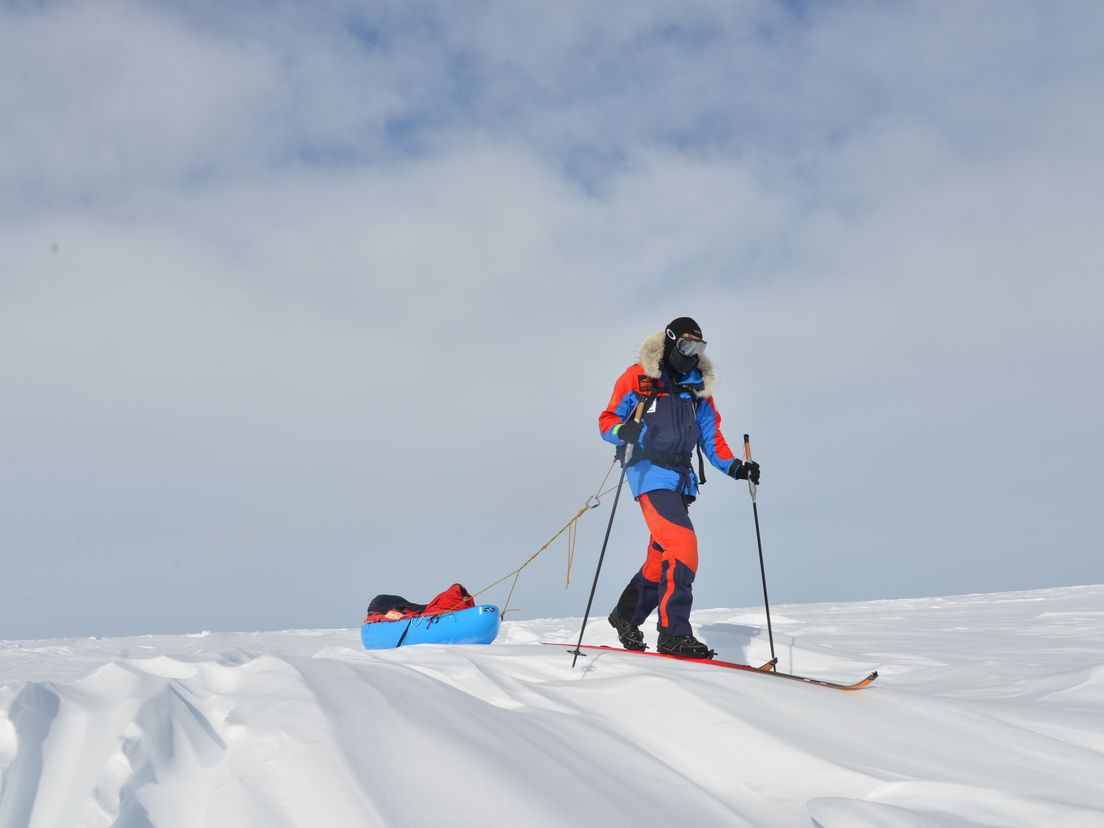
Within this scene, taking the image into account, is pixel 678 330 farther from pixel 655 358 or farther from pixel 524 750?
pixel 524 750

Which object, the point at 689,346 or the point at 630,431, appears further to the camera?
the point at 689,346

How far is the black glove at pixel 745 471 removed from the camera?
5137 millimetres

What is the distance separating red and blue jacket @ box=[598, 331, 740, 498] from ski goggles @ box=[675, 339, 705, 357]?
0.13 meters

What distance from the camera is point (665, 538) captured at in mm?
4781

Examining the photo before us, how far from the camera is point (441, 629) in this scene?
6852mm

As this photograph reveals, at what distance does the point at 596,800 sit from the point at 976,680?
308 centimetres

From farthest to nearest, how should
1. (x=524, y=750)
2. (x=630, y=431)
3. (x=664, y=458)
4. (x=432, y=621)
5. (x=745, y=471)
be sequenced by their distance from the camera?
1. (x=432, y=621)
2. (x=745, y=471)
3. (x=664, y=458)
4. (x=630, y=431)
5. (x=524, y=750)

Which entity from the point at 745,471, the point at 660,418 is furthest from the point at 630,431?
the point at 745,471

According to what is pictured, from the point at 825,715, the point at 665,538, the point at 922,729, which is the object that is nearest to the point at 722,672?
the point at 825,715

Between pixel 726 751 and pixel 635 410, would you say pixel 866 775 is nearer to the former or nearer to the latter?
pixel 726 751

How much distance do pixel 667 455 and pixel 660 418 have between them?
10.0 inches

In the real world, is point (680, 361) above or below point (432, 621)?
above

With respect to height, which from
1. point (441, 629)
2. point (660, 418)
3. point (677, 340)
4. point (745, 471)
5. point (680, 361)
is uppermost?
point (677, 340)

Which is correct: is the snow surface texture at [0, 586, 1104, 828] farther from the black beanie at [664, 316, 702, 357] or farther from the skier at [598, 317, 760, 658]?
the black beanie at [664, 316, 702, 357]
